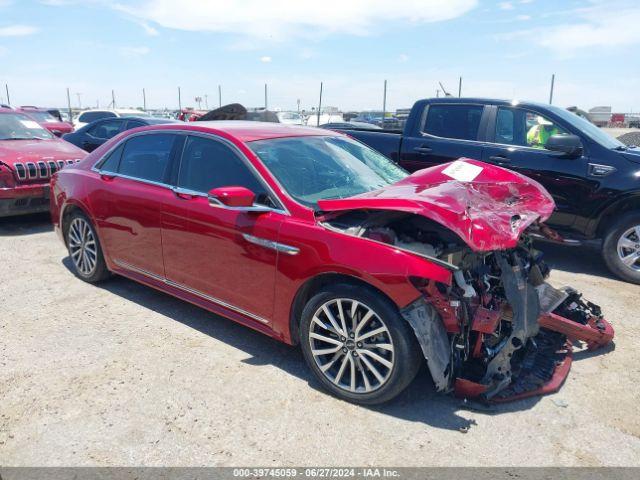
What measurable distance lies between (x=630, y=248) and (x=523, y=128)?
176cm

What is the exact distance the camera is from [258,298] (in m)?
3.33

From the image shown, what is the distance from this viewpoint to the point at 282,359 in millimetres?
3498

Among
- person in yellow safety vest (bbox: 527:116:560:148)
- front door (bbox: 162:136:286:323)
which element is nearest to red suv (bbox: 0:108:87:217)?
front door (bbox: 162:136:286:323)

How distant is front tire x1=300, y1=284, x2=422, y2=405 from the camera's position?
2734 mm

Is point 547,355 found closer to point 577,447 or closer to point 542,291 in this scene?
point 542,291

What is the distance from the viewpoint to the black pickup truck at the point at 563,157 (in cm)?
521

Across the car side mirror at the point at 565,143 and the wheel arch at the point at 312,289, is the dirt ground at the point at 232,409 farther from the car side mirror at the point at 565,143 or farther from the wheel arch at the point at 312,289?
the car side mirror at the point at 565,143

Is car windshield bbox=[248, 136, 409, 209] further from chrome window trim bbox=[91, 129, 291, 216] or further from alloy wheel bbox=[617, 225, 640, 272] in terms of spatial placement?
alloy wheel bbox=[617, 225, 640, 272]

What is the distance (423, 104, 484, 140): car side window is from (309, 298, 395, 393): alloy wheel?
3.98 meters

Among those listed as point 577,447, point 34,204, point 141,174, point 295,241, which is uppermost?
point 141,174

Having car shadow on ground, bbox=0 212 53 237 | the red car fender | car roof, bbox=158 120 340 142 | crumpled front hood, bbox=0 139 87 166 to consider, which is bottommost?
car shadow on ground, bbox=0 212 53 237

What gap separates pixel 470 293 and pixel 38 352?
302 centimetres

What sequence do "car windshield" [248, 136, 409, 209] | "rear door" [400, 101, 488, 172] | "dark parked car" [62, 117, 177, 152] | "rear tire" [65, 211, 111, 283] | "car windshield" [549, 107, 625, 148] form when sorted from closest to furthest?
"car windshield" [248, 136, 409, 209]
"rear tire" [65, 211, 111, 283]
"car windshield" [549, 107, 625, 148]
"rear door" [400, 101, 488, 172]
"dark parked car" [62, 117, 177, 152]

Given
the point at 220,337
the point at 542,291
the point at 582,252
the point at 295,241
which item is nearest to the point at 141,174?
the point at 220,337
